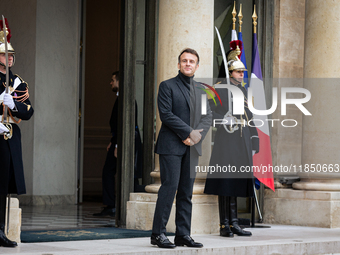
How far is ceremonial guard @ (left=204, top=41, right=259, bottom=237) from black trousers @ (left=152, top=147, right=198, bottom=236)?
942 mm

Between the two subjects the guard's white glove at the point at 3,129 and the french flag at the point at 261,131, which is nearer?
the guard's white glove at the point at 3,129

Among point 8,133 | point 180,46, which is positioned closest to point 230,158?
point 180,46

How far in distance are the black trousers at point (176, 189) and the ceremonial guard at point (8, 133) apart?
1248 millimetres

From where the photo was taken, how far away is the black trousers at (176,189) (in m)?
5.63

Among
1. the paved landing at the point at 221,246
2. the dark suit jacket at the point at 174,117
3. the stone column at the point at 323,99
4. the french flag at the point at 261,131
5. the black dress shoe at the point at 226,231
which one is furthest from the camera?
the stone column at the point at 323,99

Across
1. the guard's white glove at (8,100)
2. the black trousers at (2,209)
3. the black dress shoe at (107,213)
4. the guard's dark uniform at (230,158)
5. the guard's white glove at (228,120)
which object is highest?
the guard's white glove at (8,100)

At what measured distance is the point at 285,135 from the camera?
8734 millimetres

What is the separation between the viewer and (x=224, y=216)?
6.70m

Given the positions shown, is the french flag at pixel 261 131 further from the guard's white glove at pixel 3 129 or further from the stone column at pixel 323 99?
the guard's white glove at pixel 3 129

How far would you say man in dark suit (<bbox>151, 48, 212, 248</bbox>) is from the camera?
222 inches

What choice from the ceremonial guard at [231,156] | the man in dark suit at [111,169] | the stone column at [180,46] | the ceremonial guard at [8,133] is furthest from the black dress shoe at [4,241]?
the man in dark suit at [111,169]

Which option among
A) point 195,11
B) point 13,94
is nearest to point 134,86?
point 195,11

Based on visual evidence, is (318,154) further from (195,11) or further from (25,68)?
(25,68)

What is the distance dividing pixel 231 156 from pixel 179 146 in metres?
1.14
